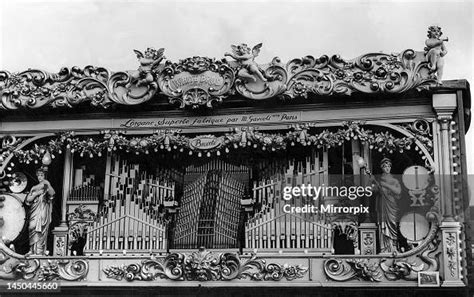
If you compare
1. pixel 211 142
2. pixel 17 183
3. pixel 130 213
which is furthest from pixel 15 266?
pixel 211 142

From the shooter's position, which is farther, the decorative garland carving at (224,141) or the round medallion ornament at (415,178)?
the decorative garland carving at (224,141)

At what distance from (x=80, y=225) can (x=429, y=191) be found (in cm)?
867

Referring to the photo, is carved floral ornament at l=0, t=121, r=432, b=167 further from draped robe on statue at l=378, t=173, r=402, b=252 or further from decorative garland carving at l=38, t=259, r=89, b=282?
decorative garland carving at l=38, t=259, r=89, b=282

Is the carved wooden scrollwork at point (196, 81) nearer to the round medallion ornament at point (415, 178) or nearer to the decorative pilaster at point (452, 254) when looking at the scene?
the round medallion ornament at point (415, 178)

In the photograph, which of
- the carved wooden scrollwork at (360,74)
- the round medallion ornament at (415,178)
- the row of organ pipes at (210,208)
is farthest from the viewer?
the row of organ pipes at (210,208)

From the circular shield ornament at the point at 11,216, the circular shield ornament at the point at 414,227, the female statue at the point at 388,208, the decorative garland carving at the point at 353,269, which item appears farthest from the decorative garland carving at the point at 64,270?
the circular shield ornament at the point at 414,227

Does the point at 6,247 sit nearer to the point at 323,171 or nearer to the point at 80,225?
the point at 80,225

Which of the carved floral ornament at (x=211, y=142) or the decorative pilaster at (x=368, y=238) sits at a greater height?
the carved floral ornament at (x=211, y=142)

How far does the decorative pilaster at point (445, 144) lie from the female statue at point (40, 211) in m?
9.68

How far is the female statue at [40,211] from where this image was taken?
822 inches

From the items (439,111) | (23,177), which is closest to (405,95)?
(439,111)

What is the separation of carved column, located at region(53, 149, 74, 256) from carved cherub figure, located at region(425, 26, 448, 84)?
367 inches

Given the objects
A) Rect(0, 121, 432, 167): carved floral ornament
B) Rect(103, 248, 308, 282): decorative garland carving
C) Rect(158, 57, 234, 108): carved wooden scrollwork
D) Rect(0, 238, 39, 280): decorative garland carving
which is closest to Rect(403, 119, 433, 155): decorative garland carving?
Rect(0, 121, 432, 167): carved floral ornament

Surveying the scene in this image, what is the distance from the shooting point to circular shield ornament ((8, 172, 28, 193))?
21.6 metres
